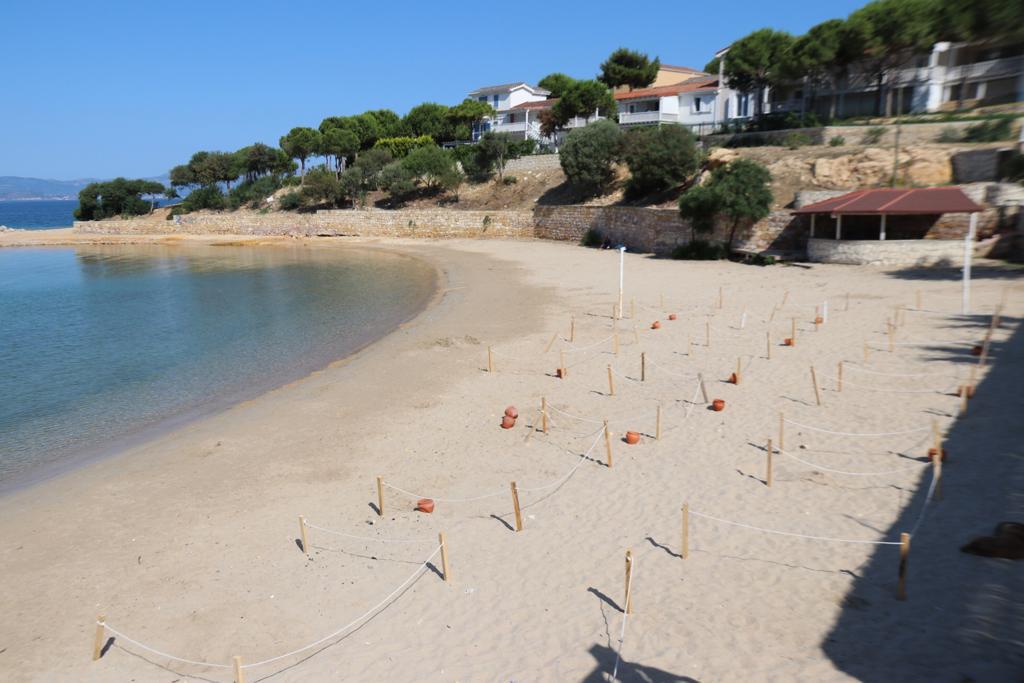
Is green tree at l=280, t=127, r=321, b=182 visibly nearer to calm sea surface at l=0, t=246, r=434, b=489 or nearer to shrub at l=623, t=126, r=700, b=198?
calm sea surface at l=0, t=246, r=434, b=489

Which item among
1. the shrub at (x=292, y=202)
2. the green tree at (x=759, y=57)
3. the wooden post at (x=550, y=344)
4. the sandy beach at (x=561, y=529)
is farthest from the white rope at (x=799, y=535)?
the shrub at (x=292, y=202)

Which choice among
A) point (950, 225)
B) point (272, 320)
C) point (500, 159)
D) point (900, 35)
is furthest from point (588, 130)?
point (272, 320)

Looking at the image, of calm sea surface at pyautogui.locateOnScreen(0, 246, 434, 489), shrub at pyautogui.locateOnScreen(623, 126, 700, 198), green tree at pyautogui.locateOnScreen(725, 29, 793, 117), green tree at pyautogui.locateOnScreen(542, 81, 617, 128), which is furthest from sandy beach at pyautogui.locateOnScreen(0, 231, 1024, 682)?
green tree at pyautogui.locateOnScreen(542, 81, 617, 128)

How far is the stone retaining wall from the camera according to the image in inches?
1032

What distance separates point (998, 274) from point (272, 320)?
27.0 m

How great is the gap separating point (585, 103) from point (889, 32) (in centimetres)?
2505

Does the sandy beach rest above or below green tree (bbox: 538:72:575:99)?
below

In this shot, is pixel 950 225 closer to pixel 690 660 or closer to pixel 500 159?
pixel 690 660

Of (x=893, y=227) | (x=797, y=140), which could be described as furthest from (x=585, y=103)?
(x=893, y=227)

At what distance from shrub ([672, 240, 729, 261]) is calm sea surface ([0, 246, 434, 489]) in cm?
1299

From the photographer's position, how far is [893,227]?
95.6 ft

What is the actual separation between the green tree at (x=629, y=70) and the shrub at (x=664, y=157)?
31.3 meters

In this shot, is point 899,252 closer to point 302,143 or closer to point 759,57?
point 759,57

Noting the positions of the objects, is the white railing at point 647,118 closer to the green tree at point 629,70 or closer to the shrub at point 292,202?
the green tree at point 629,70
